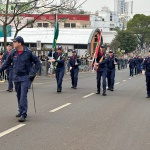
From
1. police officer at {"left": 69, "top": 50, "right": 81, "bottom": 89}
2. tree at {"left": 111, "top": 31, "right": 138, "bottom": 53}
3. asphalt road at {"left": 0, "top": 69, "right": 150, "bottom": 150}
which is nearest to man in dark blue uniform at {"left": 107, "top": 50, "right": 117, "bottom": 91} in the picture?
police officer at {"left": 69, "top": 50, "right": 81, "bottom": 89}

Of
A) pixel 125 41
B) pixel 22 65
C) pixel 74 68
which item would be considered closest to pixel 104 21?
pixel 125 41

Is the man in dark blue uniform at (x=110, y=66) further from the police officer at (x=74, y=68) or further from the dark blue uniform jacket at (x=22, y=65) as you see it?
the dark blue uniform jacket at (x=22, y=65)

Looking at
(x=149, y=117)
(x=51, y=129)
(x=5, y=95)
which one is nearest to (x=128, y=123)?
(x=149, y=117)

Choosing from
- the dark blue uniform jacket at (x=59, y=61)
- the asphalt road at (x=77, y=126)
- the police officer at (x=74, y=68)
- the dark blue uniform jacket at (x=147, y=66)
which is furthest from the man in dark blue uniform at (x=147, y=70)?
the police officer at (x=74, y=68)

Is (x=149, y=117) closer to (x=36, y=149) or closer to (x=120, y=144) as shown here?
(x=120, y=144)

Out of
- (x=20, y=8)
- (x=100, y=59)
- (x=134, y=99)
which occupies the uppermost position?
(x=20, y=8)

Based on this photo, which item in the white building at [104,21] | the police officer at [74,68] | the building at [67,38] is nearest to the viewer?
the police officer at [74,68]

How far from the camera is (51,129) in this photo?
8977 mm

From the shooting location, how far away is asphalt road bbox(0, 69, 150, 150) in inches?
300

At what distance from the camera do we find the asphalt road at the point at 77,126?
763cm

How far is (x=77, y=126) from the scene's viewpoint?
9.41 meters

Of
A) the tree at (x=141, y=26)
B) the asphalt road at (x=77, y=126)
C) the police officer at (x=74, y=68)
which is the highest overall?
the tree at (x=141, y=26)

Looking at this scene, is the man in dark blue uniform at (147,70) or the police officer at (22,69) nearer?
the police officer at (22,69)

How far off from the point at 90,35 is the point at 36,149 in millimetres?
66325
